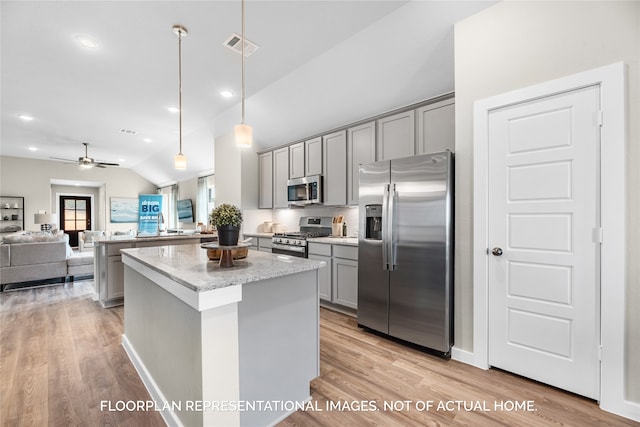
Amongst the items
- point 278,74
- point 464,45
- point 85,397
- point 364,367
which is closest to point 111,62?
point 278,74

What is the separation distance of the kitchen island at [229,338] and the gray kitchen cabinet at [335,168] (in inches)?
87.8

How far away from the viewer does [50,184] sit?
861cm

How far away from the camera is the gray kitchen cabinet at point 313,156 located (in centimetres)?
439

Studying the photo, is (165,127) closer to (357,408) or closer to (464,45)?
(464,45)

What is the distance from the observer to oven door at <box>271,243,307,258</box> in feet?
13.1

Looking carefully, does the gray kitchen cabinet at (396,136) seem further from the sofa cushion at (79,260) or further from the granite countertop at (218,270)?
the sofa cushion at (79,260)

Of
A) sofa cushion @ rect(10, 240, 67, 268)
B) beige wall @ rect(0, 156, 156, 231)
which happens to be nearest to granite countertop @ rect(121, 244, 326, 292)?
sofa cushion @ rect(10, 240, 67, 268)

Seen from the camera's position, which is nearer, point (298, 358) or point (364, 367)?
point (298, 358)

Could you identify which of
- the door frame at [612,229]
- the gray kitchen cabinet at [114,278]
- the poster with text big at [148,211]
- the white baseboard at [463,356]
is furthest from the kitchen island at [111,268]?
the poster with text big at [148,211]

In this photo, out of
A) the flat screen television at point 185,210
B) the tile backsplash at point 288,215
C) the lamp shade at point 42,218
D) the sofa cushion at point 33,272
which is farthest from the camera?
the flat screen television at point 185,210

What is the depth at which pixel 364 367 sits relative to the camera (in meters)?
2.33

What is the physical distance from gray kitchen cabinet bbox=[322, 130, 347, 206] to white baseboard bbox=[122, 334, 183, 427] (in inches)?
112

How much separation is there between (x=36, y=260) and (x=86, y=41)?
13.6 ft

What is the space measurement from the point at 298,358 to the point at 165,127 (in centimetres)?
548
